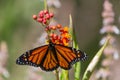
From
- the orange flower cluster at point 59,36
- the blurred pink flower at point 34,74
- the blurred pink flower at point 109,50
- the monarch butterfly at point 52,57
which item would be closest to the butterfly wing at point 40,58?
the monarch butterfly at point 52,57

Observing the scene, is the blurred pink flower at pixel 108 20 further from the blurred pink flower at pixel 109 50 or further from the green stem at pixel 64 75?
the green stem at pixel 64 75

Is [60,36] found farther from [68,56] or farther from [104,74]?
[104,74]

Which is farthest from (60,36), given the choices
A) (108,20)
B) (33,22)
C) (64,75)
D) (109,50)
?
(33,22)

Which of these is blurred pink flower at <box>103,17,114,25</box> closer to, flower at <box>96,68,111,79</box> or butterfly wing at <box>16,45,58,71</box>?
flower at <box>96,68,111,79</box>

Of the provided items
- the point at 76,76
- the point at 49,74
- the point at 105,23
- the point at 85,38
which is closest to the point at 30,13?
the point at 85,38

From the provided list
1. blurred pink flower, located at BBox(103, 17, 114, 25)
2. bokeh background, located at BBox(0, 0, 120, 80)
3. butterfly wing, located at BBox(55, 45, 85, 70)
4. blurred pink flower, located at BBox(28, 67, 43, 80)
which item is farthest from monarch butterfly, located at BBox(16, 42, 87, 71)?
bokeh background, located at BBox(0, 0, 120, 80)

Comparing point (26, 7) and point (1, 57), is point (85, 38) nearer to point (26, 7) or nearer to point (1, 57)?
point (26, 7)
